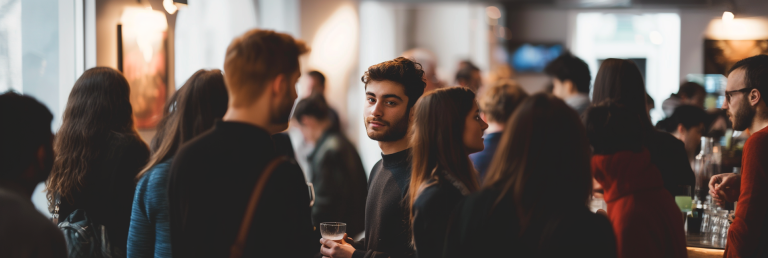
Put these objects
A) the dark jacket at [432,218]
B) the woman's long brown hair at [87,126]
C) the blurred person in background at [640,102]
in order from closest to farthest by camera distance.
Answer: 1. the dark jacket at [432,218]
2. the woman's long brown hair at [87,126]
3. the blurred person in background at [640,102]

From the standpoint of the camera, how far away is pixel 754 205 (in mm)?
2250

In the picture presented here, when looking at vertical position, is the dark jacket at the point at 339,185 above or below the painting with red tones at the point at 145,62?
below

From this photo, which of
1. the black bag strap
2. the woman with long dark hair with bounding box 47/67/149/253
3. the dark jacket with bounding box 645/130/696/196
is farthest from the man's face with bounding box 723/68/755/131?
the black bag strap

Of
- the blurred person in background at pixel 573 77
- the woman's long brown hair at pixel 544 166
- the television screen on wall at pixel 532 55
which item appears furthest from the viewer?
the television screen on wall at pixel 532 55

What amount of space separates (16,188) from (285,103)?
0.71 meters

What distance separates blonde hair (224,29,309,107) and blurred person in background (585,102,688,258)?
4.45 ft

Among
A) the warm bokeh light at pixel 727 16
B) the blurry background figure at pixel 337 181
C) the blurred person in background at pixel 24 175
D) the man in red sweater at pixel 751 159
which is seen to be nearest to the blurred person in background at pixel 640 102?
the man in red sweater at pixel 751 159

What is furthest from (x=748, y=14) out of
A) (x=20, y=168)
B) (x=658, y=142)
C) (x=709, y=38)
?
(x=20, y=168)

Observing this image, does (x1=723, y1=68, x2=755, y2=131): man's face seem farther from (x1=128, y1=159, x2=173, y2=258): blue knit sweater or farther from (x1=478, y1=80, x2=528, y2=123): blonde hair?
(x1=128, y1=159, x2=173, y2=258): blue knit sweater

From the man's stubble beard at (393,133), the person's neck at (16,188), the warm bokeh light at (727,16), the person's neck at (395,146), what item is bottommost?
the person's neck at (16,188)

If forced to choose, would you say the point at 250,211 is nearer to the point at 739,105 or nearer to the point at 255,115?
the point at 255,115

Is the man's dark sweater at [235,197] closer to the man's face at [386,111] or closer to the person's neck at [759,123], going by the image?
the man's face at [386,111]

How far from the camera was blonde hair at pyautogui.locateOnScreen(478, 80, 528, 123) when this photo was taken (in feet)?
13.5

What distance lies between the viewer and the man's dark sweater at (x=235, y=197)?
1368 millimetres
